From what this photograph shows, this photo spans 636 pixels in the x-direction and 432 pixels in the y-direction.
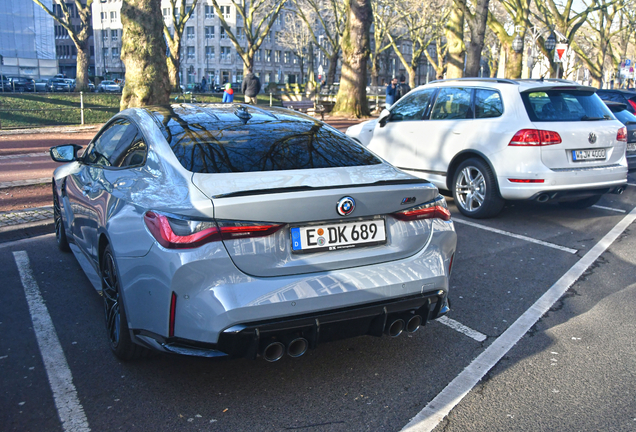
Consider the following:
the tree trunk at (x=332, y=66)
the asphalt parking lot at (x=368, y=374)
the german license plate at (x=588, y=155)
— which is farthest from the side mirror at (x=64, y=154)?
the tree trunk at (x=332, y=66)

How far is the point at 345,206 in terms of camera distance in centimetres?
324

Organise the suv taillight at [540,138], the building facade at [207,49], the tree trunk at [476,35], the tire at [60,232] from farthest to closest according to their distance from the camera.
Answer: the building facade at [207,49] < the tree trunk at [476,35] < the suv taillight at [540,138] < the tire at [60,232]

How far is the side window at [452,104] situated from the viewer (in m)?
8.37

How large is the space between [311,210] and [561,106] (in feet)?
18.4

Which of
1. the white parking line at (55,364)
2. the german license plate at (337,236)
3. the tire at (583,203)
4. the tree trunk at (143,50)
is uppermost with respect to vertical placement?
the tree trunk at (143,50)

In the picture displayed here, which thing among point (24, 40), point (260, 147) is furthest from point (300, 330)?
point (24, 40)

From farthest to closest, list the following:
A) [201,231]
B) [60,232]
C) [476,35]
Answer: [476,35], [60,232], [201,231]

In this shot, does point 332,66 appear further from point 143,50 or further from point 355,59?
point 143,50

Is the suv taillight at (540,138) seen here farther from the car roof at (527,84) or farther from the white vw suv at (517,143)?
the car roof at (527,84)

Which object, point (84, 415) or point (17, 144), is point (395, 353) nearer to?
point (84, 415)

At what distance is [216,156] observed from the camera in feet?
11.9

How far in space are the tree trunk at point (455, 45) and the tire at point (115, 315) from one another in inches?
807

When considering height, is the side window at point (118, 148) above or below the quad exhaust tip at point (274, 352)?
above

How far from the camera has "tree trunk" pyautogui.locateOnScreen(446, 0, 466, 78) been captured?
23016 millimetres
